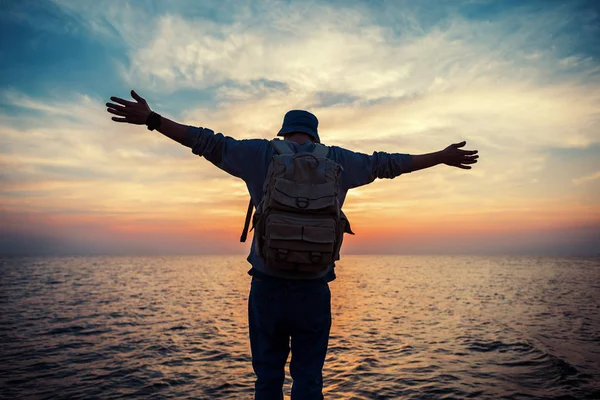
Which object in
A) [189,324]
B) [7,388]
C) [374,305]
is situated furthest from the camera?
[374,305]

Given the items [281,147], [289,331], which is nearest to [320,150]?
[281,147]

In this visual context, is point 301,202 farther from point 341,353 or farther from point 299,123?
point 341,353

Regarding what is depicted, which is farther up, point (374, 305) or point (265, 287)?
point (265, 287)

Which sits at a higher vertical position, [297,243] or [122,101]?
[122,101]

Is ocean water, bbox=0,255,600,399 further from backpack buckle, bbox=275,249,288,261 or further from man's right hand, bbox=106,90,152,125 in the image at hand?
man's right hand, bbox=106,90,152,125

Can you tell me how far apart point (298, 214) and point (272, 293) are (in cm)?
64

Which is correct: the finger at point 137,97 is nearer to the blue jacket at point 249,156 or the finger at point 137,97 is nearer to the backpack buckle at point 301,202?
the blue jacket at point 249,156

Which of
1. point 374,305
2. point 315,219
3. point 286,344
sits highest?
point 315,219

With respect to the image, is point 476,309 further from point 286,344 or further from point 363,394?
point 286,344

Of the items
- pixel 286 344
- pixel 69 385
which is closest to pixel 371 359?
pixel 69 385

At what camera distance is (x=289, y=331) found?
316cm

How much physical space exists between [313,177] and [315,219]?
322 mm

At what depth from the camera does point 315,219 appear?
3066 millimetres

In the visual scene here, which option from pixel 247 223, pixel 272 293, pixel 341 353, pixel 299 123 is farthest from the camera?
pixel 341 353
